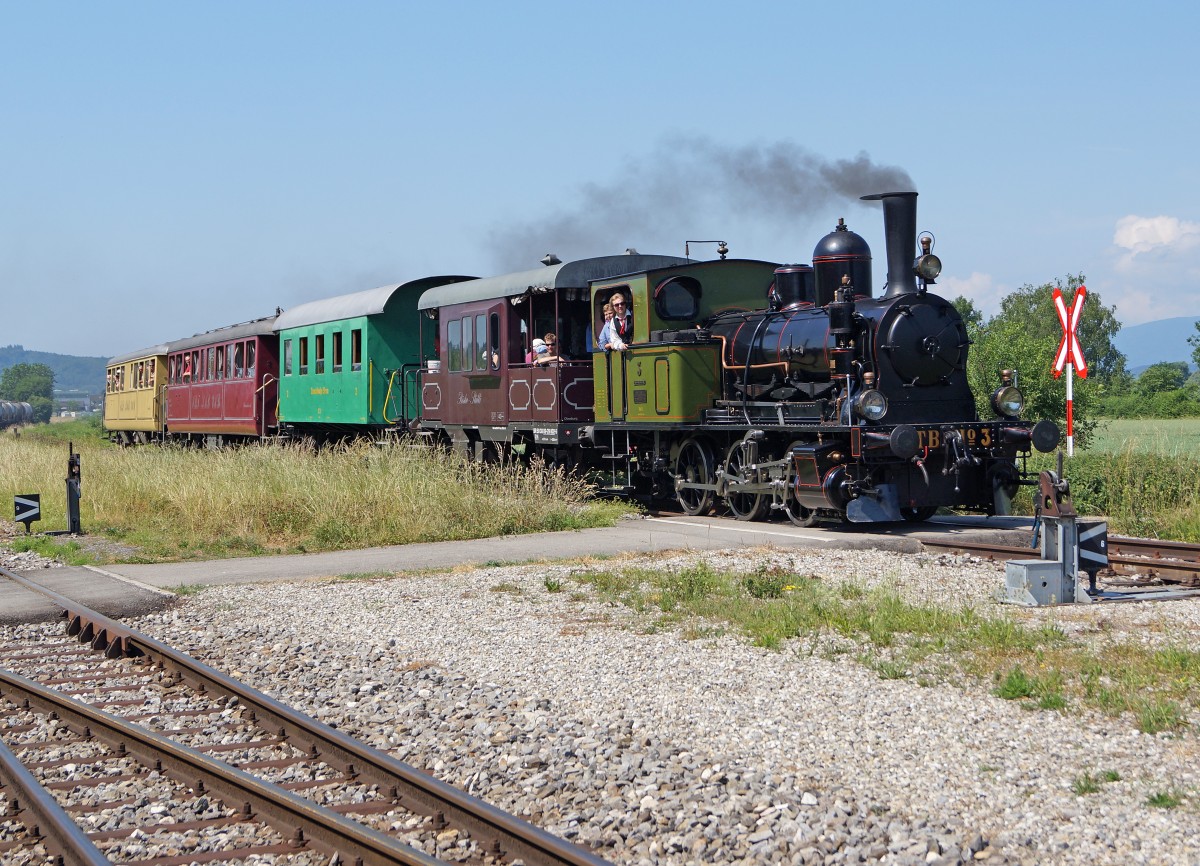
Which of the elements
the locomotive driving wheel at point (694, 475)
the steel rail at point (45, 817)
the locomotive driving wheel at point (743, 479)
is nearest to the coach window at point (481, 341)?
the locomotive driving wheel at point (694, 475)

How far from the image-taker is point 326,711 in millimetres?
6328

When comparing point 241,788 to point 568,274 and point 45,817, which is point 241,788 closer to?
point 45,817

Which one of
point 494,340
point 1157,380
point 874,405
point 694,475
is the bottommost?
point 694,475

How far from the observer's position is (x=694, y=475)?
15781 mm

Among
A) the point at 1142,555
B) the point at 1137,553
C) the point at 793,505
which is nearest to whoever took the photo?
the point at 1142,555

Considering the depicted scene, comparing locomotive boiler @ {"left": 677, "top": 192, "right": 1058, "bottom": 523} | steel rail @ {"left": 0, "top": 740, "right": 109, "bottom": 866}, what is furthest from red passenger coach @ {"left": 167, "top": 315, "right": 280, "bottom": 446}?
steel rail @ {"left": 0, "top": 740, "right": 109, "bottom": 866}

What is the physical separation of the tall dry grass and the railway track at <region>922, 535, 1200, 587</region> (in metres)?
4.93

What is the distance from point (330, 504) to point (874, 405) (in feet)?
21.1

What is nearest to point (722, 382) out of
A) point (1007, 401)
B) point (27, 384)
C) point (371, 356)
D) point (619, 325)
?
point (619, 325)

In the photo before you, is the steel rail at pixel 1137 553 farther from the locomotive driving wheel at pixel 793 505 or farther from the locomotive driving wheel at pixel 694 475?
the locomotive driving wheel at pixel 694 475

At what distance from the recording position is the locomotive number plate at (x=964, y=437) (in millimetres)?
12938

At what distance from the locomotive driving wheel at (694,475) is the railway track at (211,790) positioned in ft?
30.1

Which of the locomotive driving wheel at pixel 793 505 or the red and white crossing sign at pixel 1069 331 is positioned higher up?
the red and white crossing sign at pixel 1069 331

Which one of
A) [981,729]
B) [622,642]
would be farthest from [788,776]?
[622,642]
